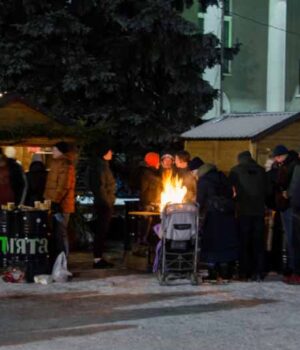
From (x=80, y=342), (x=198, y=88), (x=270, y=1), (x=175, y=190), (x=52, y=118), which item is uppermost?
(x=270, y=1)

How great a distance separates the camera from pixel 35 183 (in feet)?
38.2

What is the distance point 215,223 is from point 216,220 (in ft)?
0.13

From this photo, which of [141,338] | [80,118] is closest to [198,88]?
[80,118]

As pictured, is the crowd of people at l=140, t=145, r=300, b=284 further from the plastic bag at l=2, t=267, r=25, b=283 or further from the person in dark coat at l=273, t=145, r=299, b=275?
the plastic bag at l=2, t=267, r=25, b=283

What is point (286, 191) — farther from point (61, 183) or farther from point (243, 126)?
point (61, 183)

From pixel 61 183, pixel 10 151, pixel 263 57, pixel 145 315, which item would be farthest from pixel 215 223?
pixel 263 57

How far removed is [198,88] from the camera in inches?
622

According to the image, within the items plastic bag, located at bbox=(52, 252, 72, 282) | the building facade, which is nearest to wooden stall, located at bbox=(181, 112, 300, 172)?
Answer: plastic bag, located at bbox=(52, 252, 72, 282)

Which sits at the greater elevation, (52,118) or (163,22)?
(163,22)

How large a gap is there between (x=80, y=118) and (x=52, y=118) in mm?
3627

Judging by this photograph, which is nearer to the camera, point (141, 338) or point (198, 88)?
point (141, 338)

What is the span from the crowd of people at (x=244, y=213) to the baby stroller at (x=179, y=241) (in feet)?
0.74

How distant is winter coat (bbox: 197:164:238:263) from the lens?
10.5 m

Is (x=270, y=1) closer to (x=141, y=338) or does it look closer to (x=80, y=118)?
(x=80, y=118)
